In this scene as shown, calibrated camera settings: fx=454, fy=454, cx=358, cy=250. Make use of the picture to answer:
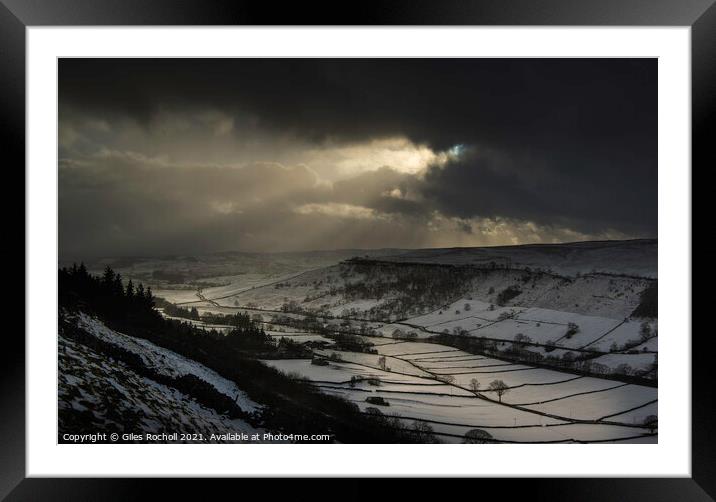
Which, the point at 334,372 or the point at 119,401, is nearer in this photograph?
the point at 119,401

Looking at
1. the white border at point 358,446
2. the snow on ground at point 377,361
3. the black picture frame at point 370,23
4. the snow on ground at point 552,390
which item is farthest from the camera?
the snow on ground at point 377,361

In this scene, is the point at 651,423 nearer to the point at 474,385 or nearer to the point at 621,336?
the point at 621,336

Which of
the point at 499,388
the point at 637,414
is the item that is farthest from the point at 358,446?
the point at 637,414

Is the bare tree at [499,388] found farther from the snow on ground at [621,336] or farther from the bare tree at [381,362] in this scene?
the bare tree at [381,362]

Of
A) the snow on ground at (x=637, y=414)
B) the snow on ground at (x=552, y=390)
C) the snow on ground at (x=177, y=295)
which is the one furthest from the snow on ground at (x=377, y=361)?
the snow on ground at (x=637, y=414)

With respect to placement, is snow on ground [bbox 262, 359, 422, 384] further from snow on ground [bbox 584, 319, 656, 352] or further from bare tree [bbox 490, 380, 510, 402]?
snow on ground [bbox 584, 319, 656, 352]

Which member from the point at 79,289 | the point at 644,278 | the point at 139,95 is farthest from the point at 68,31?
the point at 644,278

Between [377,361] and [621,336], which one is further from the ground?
[621,336]
